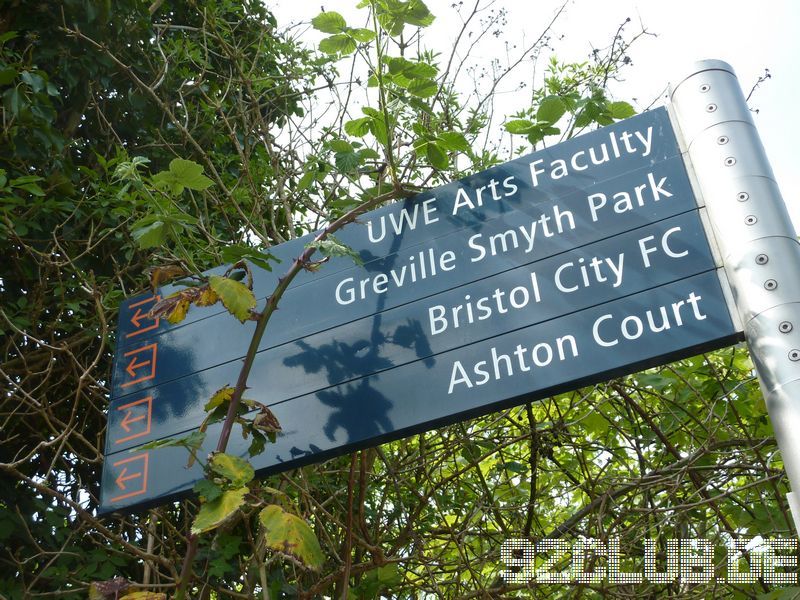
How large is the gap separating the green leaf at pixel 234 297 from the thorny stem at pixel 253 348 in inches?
3.9

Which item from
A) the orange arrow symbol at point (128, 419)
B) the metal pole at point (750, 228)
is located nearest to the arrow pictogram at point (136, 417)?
the orange arrow symbol at point (128, 419)

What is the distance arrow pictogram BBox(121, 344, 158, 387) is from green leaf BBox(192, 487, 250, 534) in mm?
737

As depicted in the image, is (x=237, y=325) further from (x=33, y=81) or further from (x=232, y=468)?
(x=33, y=81)

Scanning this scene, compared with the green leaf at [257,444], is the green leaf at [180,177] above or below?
above

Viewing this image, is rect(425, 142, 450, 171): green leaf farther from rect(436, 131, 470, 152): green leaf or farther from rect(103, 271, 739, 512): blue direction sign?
rect(103, 271, 739, 512): blue direction sign

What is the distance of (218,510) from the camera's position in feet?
6.35

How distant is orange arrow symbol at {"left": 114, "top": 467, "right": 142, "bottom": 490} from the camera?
2396mm

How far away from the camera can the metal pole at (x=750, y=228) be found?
161 cm

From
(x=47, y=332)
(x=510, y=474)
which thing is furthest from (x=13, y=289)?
(x=510, y=474)

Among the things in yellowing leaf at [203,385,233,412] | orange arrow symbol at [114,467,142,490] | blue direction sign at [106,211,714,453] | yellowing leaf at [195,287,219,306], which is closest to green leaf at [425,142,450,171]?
blue direction sign at [106,211,714,453]

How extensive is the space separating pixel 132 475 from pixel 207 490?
53 centimetres

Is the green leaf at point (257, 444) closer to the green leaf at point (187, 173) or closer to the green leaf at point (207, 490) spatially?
the green leaf at point (207, 490)

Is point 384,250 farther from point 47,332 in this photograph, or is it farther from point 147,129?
point 147,129

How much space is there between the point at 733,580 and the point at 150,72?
4265mm
